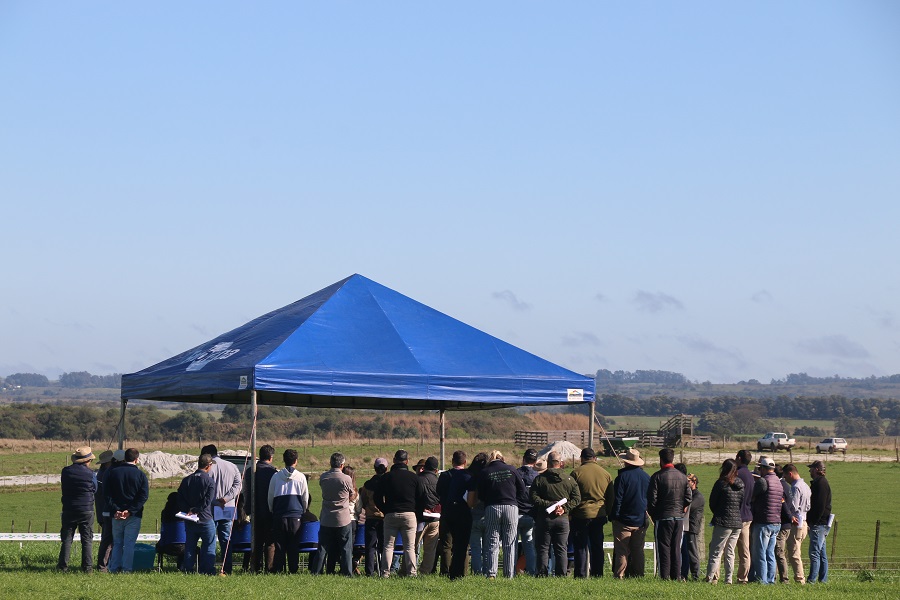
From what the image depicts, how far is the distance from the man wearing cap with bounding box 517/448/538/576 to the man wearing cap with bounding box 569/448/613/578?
503 mm

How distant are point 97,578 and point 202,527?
120cm

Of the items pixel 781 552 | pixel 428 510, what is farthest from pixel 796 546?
pixel 428 510

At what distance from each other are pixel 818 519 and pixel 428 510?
503 cm

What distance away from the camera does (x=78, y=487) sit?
42.5 feet

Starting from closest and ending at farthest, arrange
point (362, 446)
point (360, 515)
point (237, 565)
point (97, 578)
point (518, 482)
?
1. point (97, 578)
2. point (518, 482)
3. point (360, 515)
4. point (237, 565)
5. point (362, 446)

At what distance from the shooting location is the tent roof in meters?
14.1

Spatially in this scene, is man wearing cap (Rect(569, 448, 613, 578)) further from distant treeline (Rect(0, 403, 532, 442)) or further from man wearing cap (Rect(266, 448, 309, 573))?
distant treeline (Rect(0, 403, 532, 442))

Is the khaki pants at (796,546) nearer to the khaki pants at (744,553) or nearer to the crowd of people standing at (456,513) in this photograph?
the crowd of people standing at (456,513)

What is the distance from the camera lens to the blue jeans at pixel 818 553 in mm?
14531

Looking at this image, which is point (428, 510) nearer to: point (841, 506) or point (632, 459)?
point (632, 459)

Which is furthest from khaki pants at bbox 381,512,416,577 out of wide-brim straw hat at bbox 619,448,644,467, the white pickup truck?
the white pickup truck

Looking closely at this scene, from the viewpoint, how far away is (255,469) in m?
13.4

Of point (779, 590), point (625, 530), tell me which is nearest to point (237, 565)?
point (625, 530)

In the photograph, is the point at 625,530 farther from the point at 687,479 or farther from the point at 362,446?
the point at 362,446
